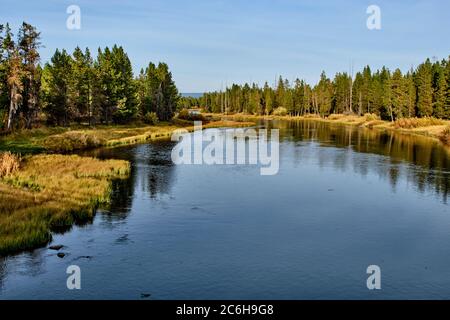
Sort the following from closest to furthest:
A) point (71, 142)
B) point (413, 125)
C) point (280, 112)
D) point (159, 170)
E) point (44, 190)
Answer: point (44, 190) < point (159, 170) < point (71, 142) < point (413, 125) < point (280, 112)

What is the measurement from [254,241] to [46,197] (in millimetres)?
14071

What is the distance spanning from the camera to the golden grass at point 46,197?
2303 centimetres

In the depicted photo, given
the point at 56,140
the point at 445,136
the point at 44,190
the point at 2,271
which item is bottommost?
the point at 2,271

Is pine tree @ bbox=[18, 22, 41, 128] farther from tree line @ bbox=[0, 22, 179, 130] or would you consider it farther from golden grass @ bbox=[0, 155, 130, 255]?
golden grass @ bbox=[0, 155, 130, 255]

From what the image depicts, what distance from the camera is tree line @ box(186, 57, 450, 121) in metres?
106

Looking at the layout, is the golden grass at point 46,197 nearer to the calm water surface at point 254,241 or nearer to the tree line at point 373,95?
the calm water surface at point 254,241

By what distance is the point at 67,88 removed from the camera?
8175cm

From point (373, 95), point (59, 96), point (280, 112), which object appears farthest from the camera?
point (280, 112)

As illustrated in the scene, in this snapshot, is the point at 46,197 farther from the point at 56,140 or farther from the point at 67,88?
→ the point at 67,88

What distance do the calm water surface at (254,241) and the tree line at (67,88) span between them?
33521mm

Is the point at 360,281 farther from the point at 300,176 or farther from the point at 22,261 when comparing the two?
the point at 300,176

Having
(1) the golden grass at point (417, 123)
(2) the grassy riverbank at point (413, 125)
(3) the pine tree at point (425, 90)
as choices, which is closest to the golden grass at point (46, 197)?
(2) the grassy riverbank at point (413, 125)

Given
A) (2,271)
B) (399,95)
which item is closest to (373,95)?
(399,95)

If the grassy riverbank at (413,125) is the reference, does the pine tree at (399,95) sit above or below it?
above
